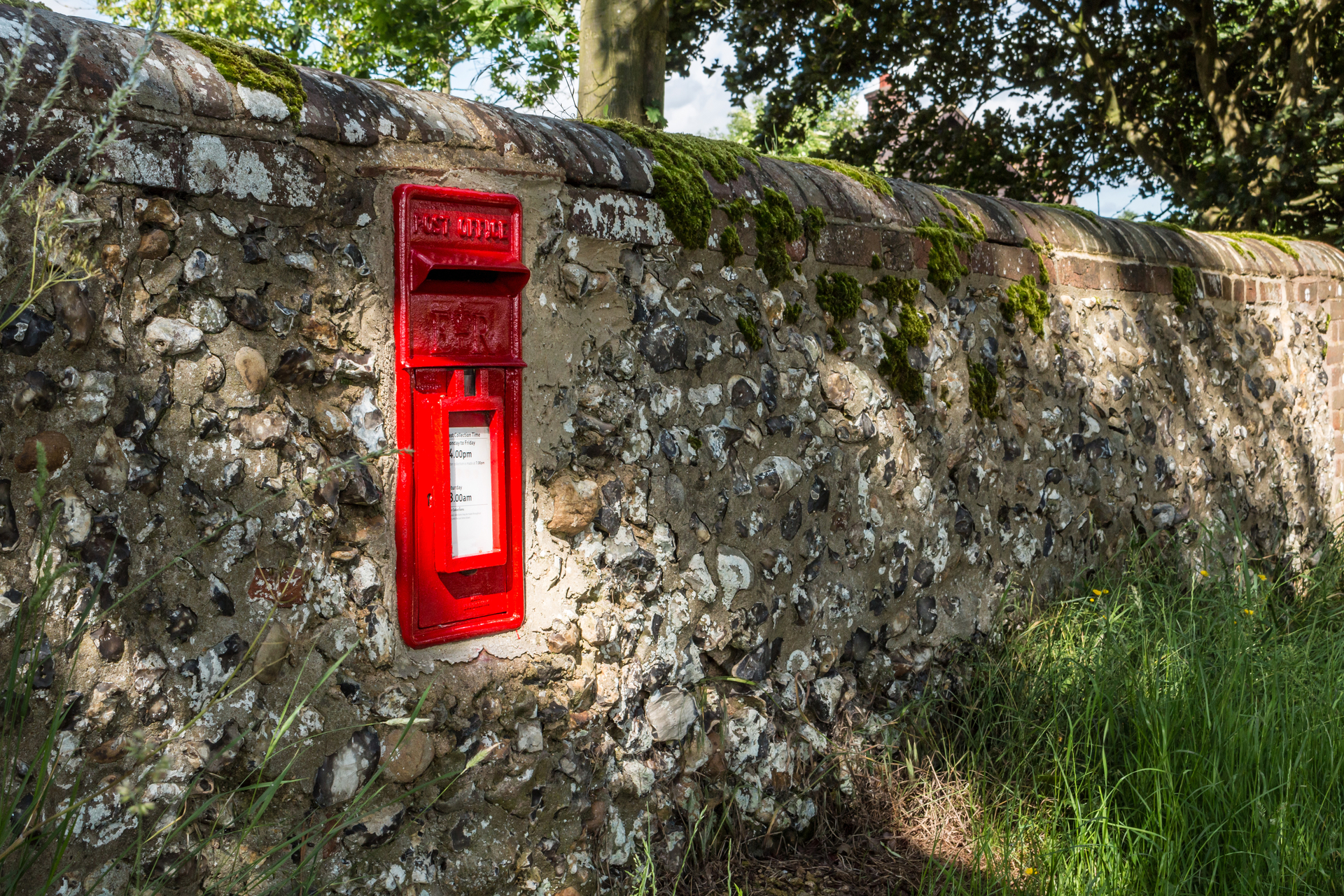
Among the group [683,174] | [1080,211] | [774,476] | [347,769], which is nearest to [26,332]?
[347,769]

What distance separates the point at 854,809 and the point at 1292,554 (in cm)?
343

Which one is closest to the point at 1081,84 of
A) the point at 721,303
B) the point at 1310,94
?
the point at 1310,94

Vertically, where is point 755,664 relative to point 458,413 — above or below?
below

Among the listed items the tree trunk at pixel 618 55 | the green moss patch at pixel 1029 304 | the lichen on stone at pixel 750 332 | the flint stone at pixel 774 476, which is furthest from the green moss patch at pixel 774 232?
the tree trunk at pixel 618 55

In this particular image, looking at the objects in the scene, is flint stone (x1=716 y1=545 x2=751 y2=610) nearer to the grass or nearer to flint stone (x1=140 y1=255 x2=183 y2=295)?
the grass

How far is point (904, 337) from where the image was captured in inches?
123

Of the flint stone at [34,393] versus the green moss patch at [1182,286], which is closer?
the flint stone at [34,393]

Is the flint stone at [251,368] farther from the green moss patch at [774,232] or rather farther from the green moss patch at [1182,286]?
the green moss patch at [1182,286]

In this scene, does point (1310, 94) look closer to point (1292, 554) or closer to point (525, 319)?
point (1292, 554)

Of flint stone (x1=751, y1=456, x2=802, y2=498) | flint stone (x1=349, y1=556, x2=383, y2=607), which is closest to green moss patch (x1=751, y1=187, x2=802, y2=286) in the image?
flint stone (x1=751, y1=456, x2=802, y2=498)

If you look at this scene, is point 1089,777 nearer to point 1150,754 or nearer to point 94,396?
point 1150,754

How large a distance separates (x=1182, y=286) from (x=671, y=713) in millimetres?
3401

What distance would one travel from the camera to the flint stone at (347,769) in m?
1.85

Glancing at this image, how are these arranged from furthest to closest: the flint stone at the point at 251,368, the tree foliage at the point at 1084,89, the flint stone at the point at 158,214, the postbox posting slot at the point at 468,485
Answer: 1. the tree foliage at the point at 1084,89
2. the postbox posting slot at the point at 468,485
3. the flint stone at the point at 251,368
4. the flint stone at the point at 158,214
